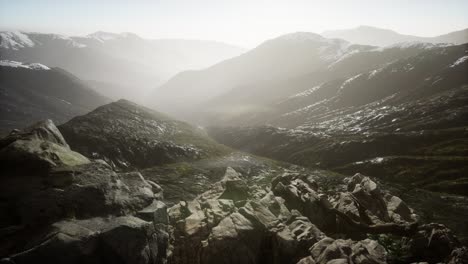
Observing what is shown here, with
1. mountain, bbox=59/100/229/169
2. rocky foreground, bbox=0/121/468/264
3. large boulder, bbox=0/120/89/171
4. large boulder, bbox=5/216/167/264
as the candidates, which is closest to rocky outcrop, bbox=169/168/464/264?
rocky foreground, bbox=0/121/468/264

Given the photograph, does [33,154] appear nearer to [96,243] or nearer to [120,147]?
[96,243]

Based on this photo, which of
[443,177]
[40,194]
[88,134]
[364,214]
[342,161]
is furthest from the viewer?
[342,161]

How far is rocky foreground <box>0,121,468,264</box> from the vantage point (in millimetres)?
35781

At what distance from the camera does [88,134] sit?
171500 mm

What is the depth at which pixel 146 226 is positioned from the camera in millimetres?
41000

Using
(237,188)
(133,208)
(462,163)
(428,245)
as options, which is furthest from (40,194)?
(462,163)

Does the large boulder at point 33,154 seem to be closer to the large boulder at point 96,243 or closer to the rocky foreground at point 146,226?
the rocky foreground at point 146,226

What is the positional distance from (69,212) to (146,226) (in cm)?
950

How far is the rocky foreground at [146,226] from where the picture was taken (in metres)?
35.8

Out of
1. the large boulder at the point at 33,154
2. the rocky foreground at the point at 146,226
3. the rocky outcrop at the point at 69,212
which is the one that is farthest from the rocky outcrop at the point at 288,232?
the large boulder at the point at 33,154

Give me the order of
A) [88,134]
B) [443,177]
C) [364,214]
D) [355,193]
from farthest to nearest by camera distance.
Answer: [88,134]
[443,177]
[355,193]
[364,214]

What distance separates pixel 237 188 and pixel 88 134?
13188 centimetres

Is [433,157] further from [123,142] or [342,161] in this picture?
[123,142]

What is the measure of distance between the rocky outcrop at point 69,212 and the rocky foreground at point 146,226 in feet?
0.36
